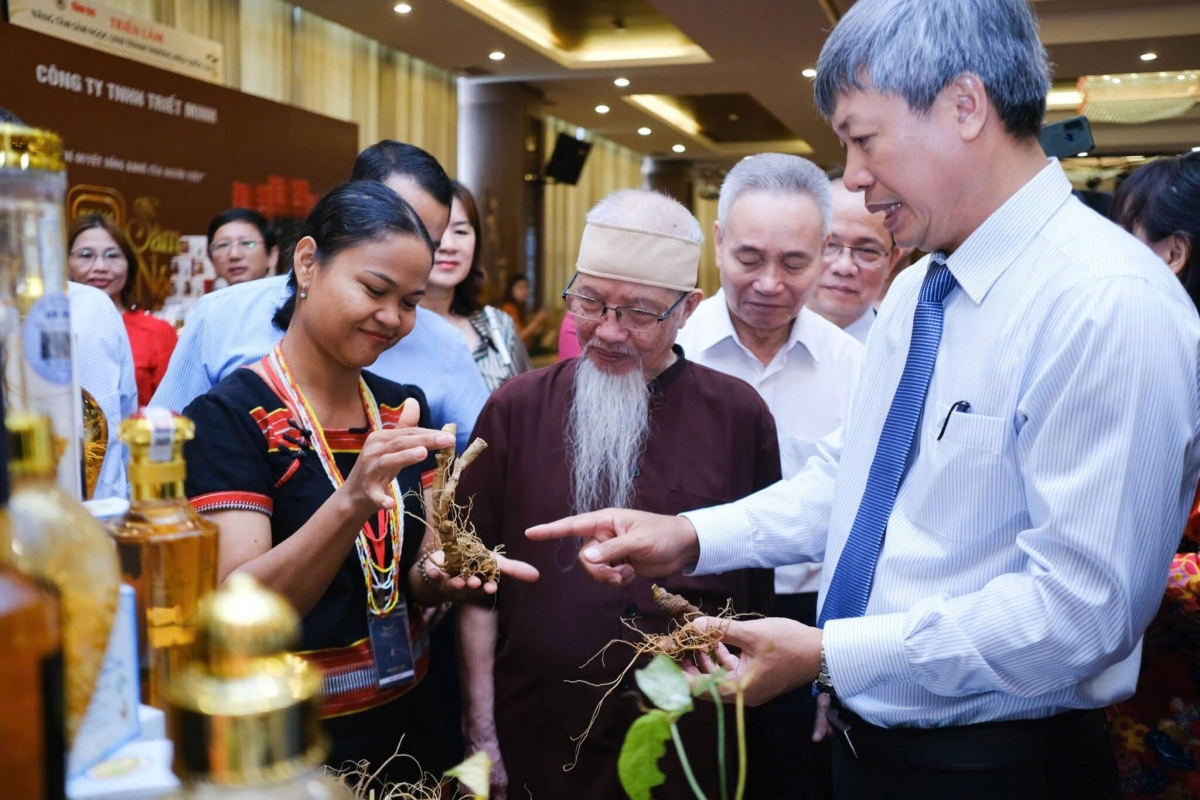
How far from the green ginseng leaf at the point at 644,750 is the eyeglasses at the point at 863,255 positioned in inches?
100

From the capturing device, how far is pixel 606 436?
201 centimetres

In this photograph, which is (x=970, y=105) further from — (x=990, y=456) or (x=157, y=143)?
(x=157, y=143)

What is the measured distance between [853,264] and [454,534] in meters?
1.91

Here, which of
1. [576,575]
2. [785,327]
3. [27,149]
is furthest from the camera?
[785,327]

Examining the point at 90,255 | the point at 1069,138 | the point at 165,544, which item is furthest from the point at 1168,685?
the point at 90,255

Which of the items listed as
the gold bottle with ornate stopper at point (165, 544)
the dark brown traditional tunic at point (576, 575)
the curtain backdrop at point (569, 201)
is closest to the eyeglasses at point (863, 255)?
the dark brown traditional tunic at point (576, 575)

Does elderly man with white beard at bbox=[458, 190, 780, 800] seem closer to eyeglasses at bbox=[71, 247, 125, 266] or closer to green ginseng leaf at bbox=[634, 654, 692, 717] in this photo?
green ginseng leaf at bbox=[634, 654, 692, 717]

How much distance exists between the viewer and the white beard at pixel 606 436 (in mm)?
2008

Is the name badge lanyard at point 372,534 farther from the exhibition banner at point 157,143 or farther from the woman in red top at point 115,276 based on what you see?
the exhibition banner at point 157,143

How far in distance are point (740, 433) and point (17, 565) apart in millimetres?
1695

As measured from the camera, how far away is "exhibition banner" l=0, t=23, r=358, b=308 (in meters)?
5.16

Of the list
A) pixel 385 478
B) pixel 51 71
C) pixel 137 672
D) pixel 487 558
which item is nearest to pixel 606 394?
pixel 487 558

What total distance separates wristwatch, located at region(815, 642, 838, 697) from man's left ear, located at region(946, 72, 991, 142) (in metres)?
0.74

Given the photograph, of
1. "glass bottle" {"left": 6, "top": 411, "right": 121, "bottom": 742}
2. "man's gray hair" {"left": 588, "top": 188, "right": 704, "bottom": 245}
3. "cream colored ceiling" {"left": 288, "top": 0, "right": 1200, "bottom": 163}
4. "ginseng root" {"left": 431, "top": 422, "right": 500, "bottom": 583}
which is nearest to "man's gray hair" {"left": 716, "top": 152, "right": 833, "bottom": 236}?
"man's gray hair" {"left": 588, "top": 188, "right": 704, "bottom": 245}
